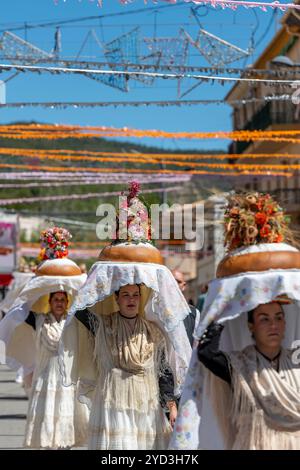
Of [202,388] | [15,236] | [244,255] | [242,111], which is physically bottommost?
[202,388]

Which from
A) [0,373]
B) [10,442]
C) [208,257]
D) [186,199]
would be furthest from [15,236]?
[10,442]

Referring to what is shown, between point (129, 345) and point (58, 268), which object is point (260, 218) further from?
point (58, 268)

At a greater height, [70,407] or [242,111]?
[242,111]

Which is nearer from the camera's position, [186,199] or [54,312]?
[54,312]

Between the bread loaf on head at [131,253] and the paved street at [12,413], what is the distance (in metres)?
4.14

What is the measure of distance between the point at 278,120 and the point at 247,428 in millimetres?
39569

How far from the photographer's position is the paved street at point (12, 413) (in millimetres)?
12680

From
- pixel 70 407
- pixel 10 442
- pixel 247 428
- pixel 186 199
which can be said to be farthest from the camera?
pixel 186 199

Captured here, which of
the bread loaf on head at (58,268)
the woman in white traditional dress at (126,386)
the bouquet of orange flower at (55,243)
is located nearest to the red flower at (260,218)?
the woman in white traditional dress at (126,386)

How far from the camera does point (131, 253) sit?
8445mm

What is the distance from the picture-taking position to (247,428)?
19.8 ft

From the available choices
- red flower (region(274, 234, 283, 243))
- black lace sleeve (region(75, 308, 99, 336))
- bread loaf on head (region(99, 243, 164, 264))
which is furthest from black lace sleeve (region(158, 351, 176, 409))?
red flower (region(274, 234, 283, 243))

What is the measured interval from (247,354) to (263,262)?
499 mm
